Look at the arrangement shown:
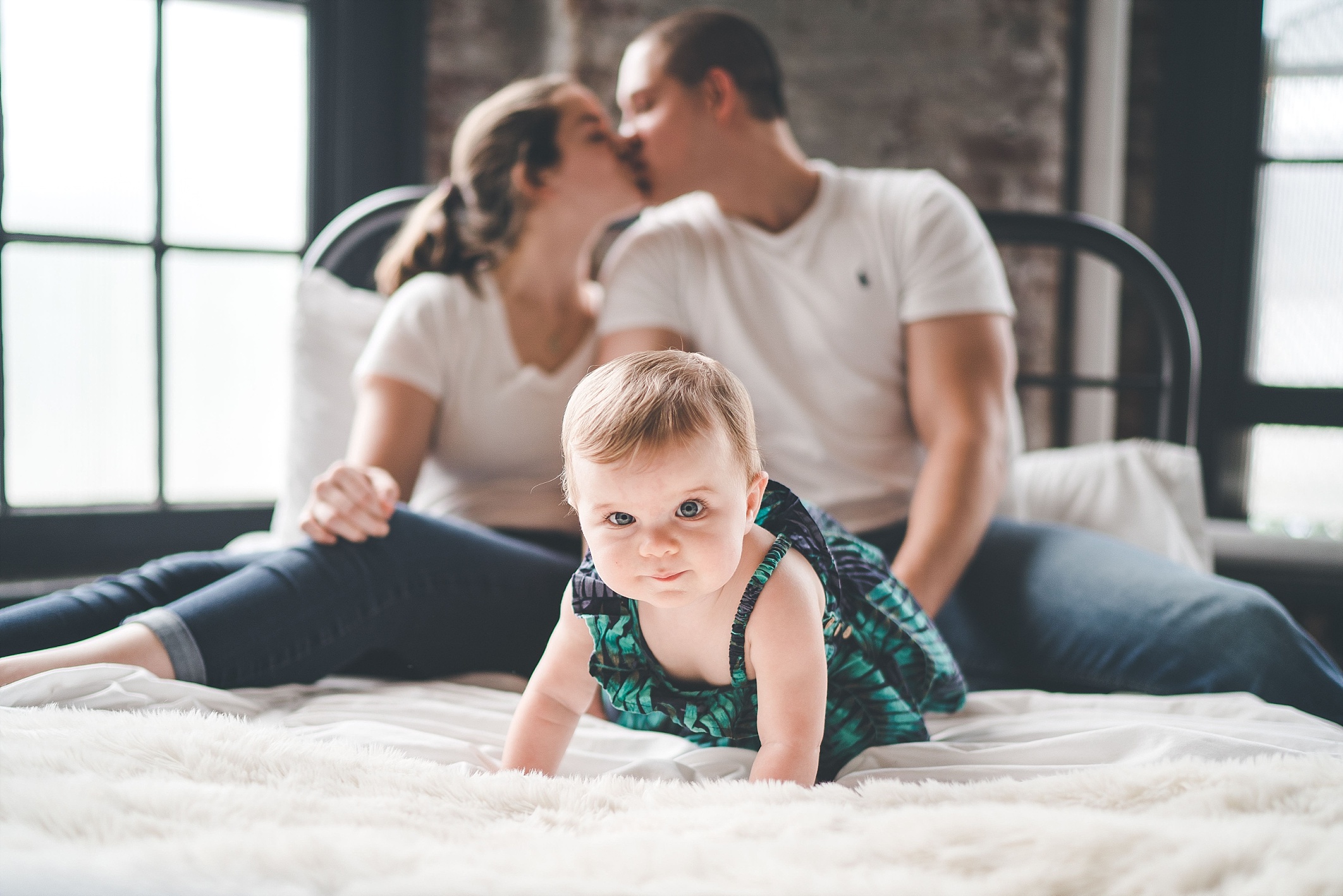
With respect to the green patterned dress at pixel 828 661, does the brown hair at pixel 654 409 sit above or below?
above

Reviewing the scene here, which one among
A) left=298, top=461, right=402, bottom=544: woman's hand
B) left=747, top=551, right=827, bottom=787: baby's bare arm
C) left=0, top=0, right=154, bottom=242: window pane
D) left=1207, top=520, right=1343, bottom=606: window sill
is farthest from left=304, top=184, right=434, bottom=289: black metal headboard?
left=1207, top=520, right=1343, bottom=606: window sill

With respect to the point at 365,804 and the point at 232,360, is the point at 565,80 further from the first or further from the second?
the point at 365,804

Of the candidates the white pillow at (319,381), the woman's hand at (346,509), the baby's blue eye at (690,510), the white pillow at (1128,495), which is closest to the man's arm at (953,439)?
the white pillow at (1128,495)

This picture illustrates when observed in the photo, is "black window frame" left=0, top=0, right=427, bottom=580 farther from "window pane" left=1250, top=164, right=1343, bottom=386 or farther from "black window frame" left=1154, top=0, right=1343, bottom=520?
"window pane" left=1250, top=164, right=1343, bottom=386

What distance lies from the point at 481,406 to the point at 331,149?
1.12m

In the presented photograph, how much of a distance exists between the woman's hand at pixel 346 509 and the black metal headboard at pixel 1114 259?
79cm

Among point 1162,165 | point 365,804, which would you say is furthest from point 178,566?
point 1162,165

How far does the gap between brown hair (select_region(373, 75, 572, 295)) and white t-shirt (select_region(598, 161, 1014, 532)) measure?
205mm

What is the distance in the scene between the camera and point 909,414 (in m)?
1.50

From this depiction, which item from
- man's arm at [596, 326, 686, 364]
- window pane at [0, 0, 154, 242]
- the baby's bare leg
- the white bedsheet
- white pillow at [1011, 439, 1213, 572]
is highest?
window pane at [0, 0, 154, 242]

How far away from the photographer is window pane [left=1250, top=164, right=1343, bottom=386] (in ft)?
7.68

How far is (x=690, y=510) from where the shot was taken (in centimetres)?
74

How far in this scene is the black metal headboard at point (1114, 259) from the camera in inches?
69.6

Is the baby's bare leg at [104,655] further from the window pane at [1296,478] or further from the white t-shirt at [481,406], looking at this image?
the window pane at [1296,478]
